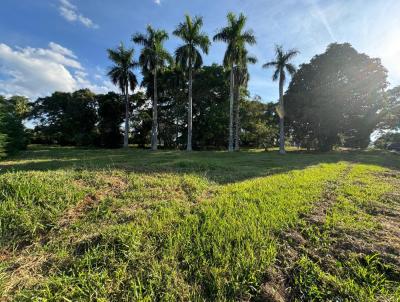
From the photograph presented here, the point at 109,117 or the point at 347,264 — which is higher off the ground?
the point at 109,117

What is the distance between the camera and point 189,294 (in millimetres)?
2359

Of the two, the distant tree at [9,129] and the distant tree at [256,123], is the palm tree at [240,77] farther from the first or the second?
the distant tree at [9,129]

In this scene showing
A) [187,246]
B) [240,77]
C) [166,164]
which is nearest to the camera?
[187,246]

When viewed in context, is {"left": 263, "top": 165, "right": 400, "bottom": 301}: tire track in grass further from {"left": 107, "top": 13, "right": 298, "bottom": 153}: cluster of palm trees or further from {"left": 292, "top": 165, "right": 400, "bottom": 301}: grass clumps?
{"left": 107, "top": 13, "right": 298, "bottom": 153}: cluster of palm trees

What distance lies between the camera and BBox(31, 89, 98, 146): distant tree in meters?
32.4

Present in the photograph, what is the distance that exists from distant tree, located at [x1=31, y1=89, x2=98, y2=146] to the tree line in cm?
14

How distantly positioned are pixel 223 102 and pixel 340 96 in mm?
13025

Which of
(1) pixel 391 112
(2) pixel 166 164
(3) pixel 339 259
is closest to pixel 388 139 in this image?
(1) pixel 391 112

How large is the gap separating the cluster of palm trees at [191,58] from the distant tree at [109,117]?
4497 millimetres

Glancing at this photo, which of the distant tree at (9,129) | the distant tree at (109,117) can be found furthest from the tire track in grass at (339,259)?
the distant tree at (109,117)

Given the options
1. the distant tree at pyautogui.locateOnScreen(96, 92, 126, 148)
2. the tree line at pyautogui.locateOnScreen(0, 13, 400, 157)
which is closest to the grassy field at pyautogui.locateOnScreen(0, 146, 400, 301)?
the tree line at pyautogui.locateOnScreen(0, 13, 400, 157)

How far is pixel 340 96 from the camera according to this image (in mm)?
24453

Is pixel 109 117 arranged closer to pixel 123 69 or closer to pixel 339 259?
pixel 123 69

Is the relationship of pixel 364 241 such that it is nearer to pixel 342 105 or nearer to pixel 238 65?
pixel 238 65
